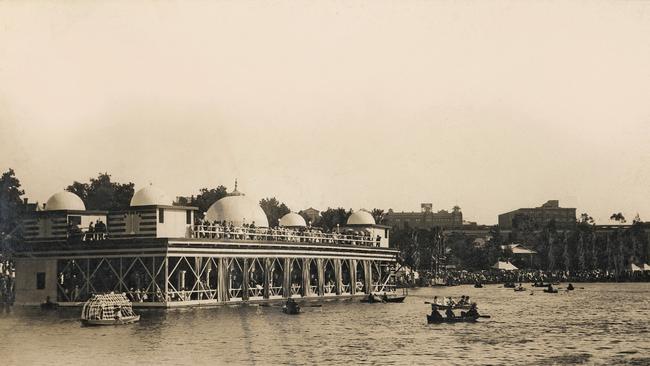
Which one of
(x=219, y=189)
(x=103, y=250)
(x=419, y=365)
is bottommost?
(x=419, y=365)

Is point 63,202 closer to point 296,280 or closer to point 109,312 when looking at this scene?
point 109,312

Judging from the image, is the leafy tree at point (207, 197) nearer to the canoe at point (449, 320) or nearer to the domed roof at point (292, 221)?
the domed roof at point (292, 221)

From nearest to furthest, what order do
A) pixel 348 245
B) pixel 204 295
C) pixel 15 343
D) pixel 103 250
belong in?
1. pixel 15 343
2. pixel 103 250
3. pixel 204 295
4. pixel 348 245

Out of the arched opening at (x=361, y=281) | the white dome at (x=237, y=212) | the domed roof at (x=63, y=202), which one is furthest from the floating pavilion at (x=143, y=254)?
the arched opening at (x=361, y=281)

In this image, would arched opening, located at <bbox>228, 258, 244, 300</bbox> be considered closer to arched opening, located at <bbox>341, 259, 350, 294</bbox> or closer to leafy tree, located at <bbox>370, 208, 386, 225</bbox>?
arched opening, located at <bbox>341, 259, 350, 294</bbox>

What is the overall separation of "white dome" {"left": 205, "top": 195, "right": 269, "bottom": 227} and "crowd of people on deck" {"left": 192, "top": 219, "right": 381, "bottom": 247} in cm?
219

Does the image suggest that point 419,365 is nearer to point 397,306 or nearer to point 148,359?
point 148,359

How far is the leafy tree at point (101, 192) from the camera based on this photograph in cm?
17075

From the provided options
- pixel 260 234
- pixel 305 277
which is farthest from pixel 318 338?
pixel 305 277

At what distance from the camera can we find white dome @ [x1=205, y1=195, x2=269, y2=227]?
349ft

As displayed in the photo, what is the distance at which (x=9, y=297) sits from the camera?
9775cm

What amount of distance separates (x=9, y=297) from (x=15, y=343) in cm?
3858

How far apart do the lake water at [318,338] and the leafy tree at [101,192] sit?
3239 inches

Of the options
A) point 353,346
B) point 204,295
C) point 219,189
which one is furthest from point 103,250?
point 219,189
